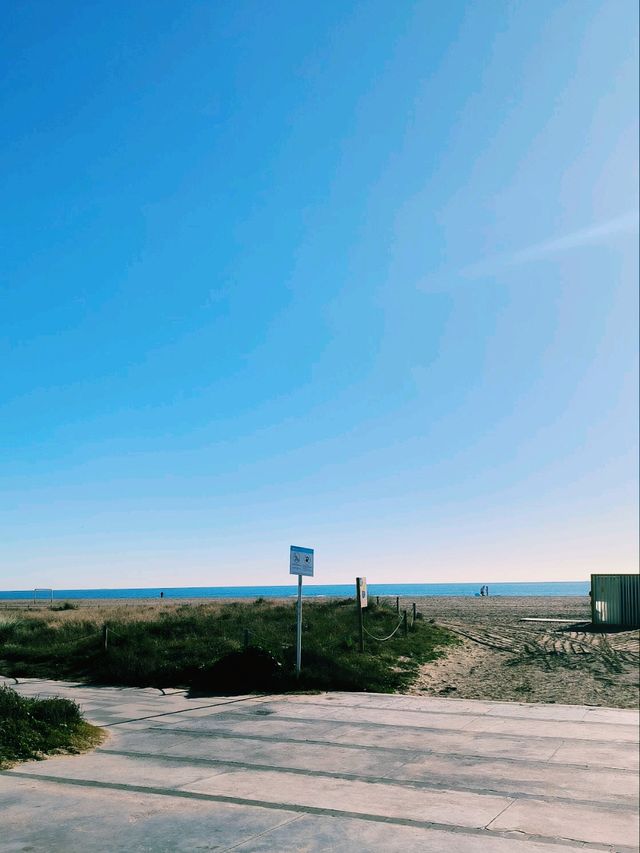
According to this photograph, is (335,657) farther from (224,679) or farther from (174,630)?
(174,630)

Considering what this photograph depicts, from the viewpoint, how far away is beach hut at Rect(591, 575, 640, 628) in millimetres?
24453

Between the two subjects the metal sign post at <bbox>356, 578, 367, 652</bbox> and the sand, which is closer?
the sand

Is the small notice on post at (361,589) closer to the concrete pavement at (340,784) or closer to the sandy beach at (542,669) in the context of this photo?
the sandy beach at (542,669)

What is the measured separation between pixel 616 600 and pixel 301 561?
15.2 m

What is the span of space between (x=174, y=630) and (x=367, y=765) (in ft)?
41.3

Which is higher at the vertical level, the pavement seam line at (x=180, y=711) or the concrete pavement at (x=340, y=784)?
the concrete pavement at (x=340, y=784)

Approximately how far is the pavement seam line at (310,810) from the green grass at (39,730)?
2.27ft

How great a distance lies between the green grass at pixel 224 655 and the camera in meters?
13.3

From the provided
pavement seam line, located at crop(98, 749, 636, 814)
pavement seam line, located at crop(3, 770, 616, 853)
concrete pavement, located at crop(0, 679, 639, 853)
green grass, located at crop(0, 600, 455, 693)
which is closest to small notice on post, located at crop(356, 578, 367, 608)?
green grass, located at crop(0, 600, 455, 693)

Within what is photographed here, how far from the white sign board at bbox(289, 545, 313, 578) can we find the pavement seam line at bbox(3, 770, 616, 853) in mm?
7342

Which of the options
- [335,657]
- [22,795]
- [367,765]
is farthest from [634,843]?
[335,657]

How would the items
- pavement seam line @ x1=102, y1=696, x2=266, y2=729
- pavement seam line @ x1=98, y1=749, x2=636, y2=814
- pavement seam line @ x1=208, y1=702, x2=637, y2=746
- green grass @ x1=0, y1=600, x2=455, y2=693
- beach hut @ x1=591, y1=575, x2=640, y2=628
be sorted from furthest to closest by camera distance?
beach hut @ x1=591, y1=575, x2=640, y2=628 < green grass @ x1=0, y1=600, x2=455, y2=693 < pavement seam line @ x1=102, y1=696, x2=266, y2=729 < pavement seam line @ x1=208, y1=702, x2=637, y2=746 < pavement seam line @ x1=98, y1=749, x2=636, y2=814

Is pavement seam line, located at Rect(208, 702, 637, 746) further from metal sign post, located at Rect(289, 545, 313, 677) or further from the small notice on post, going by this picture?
the small notice on post

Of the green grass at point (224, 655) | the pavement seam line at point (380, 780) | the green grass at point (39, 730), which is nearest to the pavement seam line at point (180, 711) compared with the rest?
the green grass at point (39, 730)
